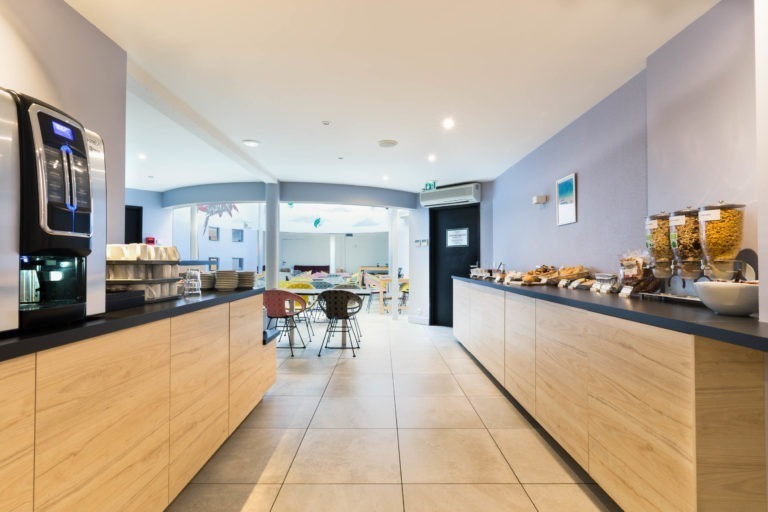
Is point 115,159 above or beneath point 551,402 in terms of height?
above

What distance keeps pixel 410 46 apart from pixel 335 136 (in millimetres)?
1877

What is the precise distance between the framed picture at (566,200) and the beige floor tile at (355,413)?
97.4 inches

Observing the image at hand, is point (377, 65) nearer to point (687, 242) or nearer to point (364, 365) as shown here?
point (687, 242)

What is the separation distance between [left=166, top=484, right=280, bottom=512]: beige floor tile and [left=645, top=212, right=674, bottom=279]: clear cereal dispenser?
8.02ft

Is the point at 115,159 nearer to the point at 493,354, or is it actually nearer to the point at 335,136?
the point at 335,136

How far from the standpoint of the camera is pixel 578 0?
1890 mm

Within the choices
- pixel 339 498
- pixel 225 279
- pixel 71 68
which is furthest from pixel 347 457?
pixel 71 68

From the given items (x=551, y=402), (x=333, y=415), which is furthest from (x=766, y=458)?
(x=333, y=415)

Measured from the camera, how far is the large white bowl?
1279 millimetres

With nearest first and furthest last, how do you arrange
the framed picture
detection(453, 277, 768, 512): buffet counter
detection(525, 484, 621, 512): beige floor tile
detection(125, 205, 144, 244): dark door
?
detection(453, 277, 768, 512): buffet counter
detection(525, 484, 621, 512): beige floor tile
the framed picture
detection(125, 205, 144, 244): dark door

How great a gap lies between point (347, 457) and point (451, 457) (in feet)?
2.10

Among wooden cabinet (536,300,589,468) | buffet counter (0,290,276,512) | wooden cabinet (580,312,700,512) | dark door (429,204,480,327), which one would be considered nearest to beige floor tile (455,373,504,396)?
wooden cabinet (536,300,589,468)

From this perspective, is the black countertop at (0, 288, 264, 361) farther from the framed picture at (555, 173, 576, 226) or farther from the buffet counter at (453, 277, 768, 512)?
the framed picture at (555, 173, 576, 226)

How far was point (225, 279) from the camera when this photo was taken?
2.71m
